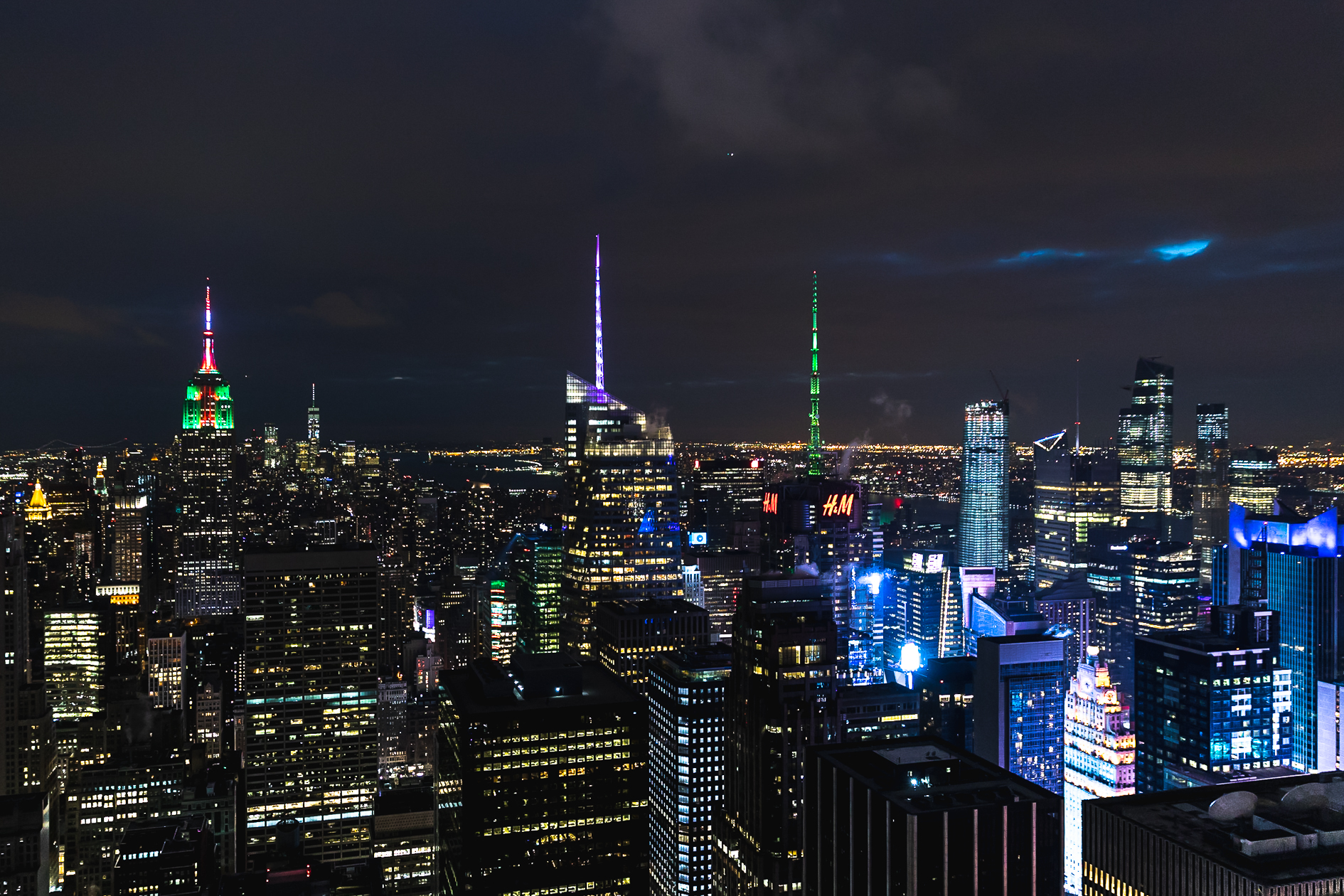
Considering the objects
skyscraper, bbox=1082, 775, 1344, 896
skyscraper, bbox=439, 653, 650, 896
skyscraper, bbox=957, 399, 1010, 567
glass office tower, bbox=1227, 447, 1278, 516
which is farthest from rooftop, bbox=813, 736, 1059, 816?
skyscraper, bbox=957, 399, 1010, 567

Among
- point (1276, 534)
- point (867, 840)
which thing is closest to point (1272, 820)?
point (867, 840)

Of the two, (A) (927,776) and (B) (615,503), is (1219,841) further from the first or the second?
(B) (615,503)

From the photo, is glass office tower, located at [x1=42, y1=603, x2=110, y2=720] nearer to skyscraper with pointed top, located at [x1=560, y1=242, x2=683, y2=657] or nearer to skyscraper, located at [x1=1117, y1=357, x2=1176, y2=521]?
skyscraper with pointed top, located at [x1=560, y1=242, x2=683, y2=657]

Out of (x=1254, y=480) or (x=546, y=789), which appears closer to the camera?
(x=546, y=789)

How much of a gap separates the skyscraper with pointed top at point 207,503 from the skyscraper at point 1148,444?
37.2 metres

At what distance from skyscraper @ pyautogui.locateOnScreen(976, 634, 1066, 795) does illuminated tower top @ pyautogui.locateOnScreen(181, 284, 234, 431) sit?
3719cm

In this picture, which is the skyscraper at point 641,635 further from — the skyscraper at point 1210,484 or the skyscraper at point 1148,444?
the skyscraper at point 1210,484

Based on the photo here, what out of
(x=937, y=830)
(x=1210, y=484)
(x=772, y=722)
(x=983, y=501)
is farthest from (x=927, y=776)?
(x=983, y=501)

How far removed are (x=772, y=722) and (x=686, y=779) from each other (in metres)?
4.47

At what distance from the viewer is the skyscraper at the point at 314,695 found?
32.7 meters

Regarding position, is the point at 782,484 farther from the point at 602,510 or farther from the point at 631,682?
the point at 631,682

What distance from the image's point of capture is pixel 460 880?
68.8 feet

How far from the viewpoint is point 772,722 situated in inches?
746

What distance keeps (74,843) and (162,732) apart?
20.5ft
